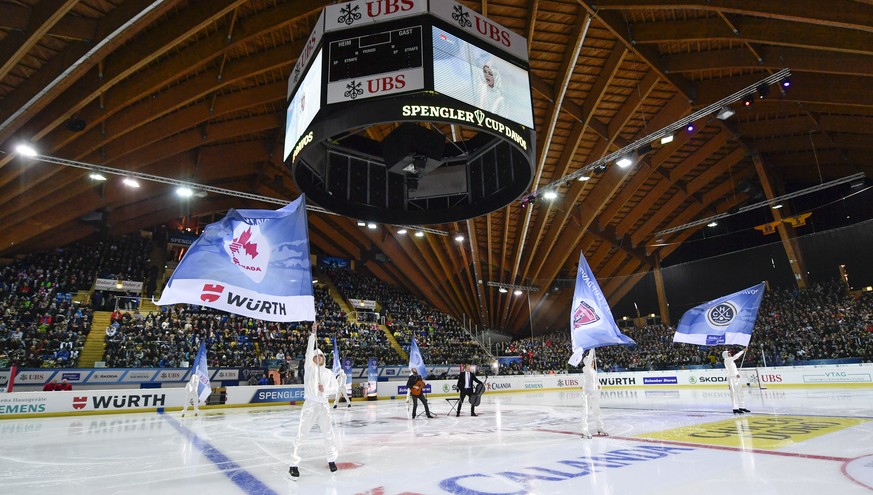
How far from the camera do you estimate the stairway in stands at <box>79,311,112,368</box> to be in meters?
24.0

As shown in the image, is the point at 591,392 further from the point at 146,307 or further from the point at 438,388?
the point at 146,307

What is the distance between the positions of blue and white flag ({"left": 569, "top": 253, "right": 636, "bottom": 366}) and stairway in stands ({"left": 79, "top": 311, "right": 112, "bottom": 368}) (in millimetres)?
23595

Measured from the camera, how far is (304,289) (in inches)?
246

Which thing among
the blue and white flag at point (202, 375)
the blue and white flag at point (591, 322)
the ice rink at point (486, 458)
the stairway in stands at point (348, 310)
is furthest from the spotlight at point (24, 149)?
the stairway in stands at point (348, 310)

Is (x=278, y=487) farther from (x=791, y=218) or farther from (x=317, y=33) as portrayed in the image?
(x=791, y=218)

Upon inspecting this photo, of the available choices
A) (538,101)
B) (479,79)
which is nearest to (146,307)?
(538,101)

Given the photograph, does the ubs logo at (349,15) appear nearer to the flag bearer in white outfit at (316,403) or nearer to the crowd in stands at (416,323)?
the flag bearer in white outfit at (316,403)

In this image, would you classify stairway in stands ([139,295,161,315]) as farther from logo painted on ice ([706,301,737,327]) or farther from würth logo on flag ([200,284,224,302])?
logo painted on ice ([706,301,737,327])

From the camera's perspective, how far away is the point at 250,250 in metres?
6.27

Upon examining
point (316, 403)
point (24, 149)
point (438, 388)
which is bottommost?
point (438, 388)

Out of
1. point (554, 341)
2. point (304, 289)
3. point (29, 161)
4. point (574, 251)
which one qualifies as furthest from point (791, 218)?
point (29, 161)

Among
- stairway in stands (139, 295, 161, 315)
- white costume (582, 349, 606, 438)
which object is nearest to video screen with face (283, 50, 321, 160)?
white costume (582, 349, 606, 438)

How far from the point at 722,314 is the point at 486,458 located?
1144cm

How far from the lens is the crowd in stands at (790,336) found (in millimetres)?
21953
